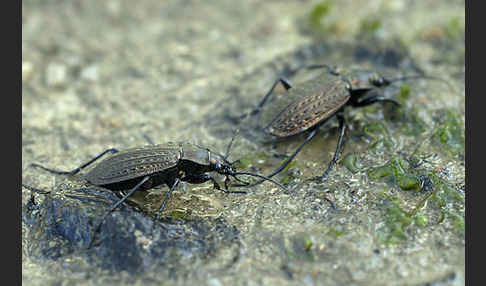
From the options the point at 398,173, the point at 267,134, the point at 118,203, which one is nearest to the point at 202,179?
the point at 118,203

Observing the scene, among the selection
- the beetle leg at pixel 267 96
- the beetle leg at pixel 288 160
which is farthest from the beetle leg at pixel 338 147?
the beetle leg at pixel 267 96

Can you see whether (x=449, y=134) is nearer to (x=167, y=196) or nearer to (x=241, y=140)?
(x=241, y=140)

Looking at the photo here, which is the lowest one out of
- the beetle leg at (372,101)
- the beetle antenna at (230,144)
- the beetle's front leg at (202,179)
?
the beetle's front leg at (202,179)

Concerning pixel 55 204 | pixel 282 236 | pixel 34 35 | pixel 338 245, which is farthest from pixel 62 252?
pixel 34 35

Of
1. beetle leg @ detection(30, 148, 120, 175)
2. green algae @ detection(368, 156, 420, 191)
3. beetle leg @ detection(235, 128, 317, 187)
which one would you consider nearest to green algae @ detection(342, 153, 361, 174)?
green algae @ detection(368, 156, 420, 191)

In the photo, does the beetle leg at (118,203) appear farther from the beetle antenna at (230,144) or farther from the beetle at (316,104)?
the beetle at (316,104)
